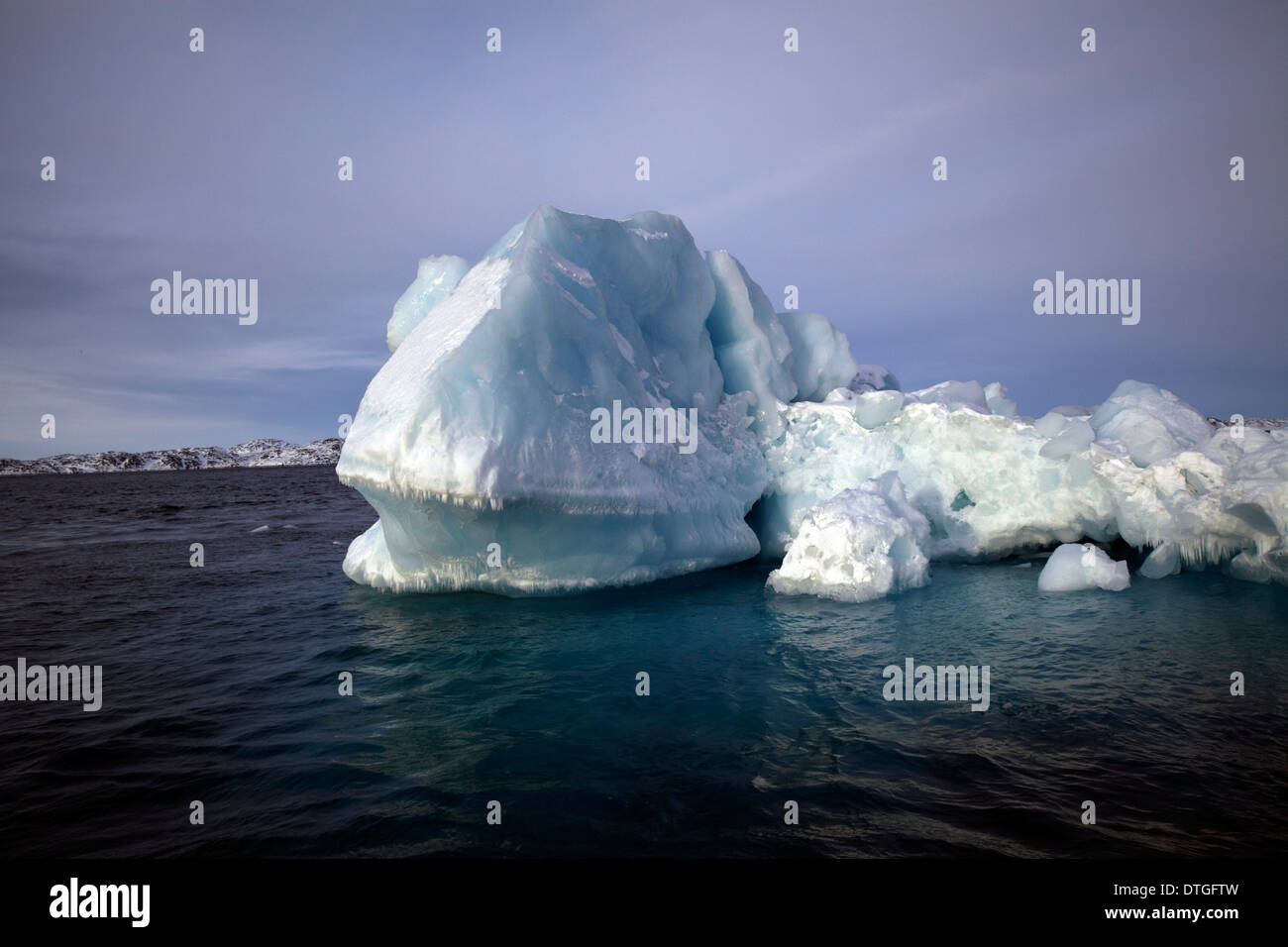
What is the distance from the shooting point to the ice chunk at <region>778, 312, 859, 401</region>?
19.5 m

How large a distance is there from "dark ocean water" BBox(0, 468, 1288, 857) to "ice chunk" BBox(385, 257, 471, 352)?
22.5 ft

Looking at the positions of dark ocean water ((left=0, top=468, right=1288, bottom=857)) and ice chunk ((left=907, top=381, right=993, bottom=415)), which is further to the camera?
ice chunk ((left=907, top=381, right=993, bottom=415))

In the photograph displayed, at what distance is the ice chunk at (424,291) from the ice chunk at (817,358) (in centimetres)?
916

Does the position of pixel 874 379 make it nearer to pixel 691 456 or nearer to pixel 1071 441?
pixel 1071 441

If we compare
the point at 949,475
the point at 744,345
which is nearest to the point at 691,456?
the point at 744,345

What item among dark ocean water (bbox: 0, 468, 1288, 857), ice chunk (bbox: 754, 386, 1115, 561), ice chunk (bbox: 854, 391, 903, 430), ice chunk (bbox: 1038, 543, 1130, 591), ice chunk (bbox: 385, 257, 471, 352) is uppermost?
ice chunk (bbox: 385, 257, 471, 352)

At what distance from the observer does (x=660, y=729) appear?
6.98 metres

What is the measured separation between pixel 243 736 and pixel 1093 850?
25.7ft

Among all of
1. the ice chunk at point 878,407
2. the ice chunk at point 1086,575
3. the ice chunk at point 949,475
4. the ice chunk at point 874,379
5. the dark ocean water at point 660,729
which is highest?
the ice chunk at point 874,379

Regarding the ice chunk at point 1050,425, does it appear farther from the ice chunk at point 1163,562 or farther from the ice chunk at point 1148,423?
the ice chunk at point 1163,562

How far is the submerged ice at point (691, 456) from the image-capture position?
11.2 meters

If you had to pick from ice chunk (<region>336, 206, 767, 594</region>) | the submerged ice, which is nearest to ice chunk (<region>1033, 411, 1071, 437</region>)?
the submerged ice

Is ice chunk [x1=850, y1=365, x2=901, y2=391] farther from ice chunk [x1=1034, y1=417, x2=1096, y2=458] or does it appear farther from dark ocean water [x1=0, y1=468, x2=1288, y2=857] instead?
dark ocean water [x1=0, y1=468, x2=1288, y2=857]

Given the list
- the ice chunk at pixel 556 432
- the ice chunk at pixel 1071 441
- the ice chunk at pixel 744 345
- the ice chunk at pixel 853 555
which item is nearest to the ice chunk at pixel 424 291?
the ice chunk at pixel 556 432
